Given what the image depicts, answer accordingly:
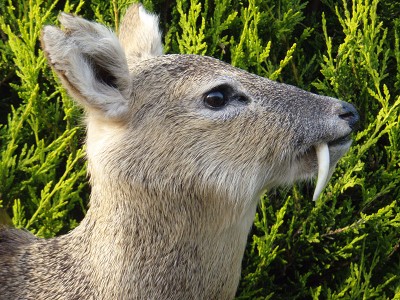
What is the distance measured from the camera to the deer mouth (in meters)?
2.19

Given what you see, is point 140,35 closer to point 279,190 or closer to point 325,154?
point 325,154

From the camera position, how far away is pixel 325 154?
2213 mm

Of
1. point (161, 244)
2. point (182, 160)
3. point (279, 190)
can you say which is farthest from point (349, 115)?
point (279, 190)

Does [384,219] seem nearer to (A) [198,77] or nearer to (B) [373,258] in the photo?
(B) [373,258]

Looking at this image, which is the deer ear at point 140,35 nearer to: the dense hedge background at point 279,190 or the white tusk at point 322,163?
the dense hedge background at point 279,190

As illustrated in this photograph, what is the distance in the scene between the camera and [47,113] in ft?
10.8

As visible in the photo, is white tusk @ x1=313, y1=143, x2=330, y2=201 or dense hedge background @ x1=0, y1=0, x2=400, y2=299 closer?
white tusk @ x1=313, y1=143, x2=330, y2=201

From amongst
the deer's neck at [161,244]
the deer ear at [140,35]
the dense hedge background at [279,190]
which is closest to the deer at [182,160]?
the deer's neck at [161,244]

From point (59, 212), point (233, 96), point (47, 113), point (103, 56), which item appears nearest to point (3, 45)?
point (47, 113)

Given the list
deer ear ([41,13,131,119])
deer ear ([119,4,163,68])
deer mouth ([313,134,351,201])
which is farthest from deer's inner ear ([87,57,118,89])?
deer mouth ([313,134,351,201])

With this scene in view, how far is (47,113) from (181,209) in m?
1.34

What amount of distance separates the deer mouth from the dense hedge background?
84 centimetres

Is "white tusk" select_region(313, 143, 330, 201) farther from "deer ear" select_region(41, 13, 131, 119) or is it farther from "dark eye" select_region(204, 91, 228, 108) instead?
"deer ear" select_region(41, 13, 131, 119)

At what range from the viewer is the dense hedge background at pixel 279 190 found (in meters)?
3.14
